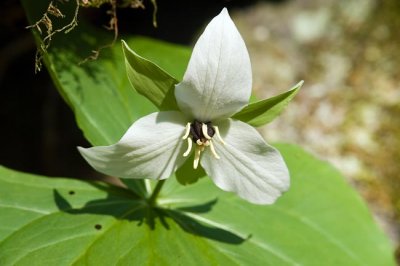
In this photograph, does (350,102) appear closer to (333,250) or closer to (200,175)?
(333,250)

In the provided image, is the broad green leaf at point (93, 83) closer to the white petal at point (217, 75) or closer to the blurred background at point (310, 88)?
the white petal at point (217, 75)

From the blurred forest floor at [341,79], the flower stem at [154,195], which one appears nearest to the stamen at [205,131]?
the flower stem at [154,195]

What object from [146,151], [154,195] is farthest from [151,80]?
[154,195]

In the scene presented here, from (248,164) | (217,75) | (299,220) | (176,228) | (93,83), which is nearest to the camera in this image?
(217,75)

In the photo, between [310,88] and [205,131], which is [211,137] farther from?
[310,88]

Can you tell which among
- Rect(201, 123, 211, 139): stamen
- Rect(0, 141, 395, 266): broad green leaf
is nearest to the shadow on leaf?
Rect(0, 141, 395, 266): broad green leaf

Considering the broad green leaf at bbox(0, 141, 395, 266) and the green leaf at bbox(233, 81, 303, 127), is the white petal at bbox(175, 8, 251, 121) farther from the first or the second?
the broad green leaf at bbox(0, 141, 395, 266)
